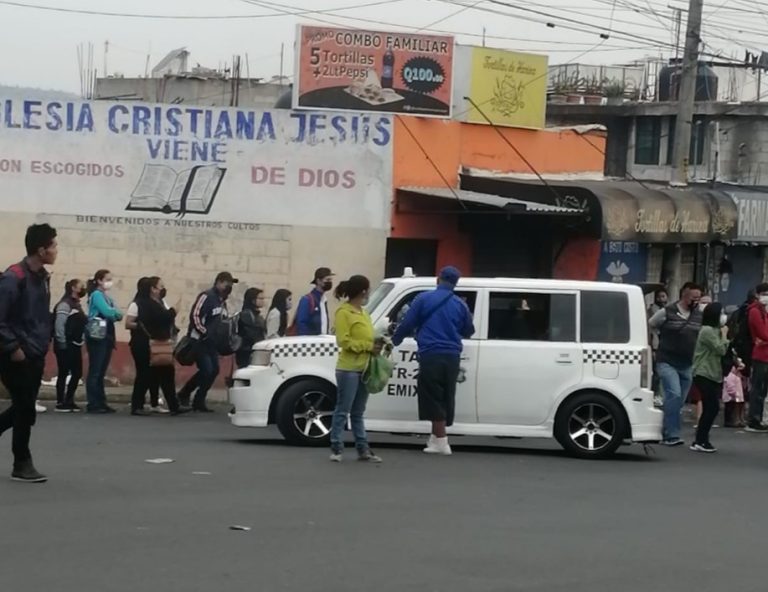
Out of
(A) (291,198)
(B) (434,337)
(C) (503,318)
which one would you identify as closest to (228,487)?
(B) (434,337)

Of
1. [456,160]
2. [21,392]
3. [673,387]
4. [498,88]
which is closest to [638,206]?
[456,160]

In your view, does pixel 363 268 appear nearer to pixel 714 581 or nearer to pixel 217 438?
pixel 217 438

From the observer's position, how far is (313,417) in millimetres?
14938

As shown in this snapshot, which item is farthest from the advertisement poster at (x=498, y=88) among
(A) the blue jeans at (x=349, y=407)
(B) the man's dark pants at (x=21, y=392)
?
(B) the man's dark pants at (x=21, y=392)

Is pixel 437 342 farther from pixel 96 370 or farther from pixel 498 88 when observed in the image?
pixel 498 88

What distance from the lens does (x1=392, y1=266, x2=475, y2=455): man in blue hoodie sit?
14.2 meters

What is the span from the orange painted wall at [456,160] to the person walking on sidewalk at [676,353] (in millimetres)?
8066

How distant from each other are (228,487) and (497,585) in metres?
3.83

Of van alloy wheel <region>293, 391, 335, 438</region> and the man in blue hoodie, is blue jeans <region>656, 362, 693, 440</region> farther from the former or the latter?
van alloy wheel <region>293, 391, 335, 438</region>

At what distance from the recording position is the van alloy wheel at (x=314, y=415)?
14.9 metres

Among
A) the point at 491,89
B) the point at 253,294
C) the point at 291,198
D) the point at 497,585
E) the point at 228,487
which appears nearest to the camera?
the point at 497,585

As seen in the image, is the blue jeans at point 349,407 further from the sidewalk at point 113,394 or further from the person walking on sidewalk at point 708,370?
the sidewalk at point 113,394

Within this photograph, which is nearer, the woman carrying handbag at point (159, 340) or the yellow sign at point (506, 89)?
the woman carrying handbag at point (159, 340)

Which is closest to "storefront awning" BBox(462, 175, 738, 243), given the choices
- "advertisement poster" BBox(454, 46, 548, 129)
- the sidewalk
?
"advertisement poster" BBox(454, 46, 548, 129)
